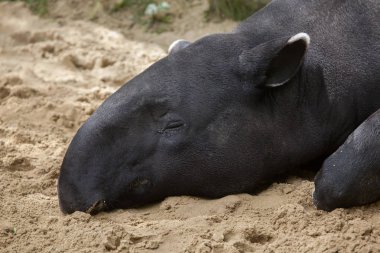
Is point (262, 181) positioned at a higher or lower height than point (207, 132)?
lower

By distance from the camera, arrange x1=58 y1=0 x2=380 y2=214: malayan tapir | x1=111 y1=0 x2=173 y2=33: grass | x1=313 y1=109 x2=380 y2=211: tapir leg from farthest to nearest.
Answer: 1. x1=111 y1=0 x2=173 y2=33: grass
2. x1=58 y1=0 x2=380 y2=214: malayan tapir
3. x1=313 y1=109 x2=380 y2=211: tapir leg

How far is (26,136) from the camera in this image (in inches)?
213

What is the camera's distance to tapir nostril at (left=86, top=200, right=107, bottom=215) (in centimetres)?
416

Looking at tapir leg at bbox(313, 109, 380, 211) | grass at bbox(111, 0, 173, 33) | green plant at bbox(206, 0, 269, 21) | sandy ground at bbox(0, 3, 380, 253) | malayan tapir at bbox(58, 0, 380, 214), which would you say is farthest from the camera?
grass at bbox(111, 0, 173, 33)

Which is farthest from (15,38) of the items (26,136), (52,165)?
(52,165)

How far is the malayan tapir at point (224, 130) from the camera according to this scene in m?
4.16

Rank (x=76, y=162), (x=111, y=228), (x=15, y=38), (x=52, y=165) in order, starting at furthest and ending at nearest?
(x=15, y=38)
(x=52, y=165)
(x=76, y=162)
(x=111, y=228)

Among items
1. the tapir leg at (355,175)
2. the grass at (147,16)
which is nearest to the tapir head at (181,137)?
the tapir leg at (355,175)

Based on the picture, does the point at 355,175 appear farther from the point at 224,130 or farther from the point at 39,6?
the point at 39,6

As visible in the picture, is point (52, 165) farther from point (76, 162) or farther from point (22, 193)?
point (76, 162)

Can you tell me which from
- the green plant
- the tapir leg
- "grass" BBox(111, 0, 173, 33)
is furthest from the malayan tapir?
"grass" BBox(111, 0, 173, 33)

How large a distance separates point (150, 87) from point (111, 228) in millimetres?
852

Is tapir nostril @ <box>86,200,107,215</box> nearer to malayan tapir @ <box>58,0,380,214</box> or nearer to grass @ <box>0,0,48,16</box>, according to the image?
malayan tapir @ <box>58,0,380,214</box>

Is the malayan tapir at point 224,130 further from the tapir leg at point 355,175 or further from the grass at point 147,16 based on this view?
the grass at point 147,16
